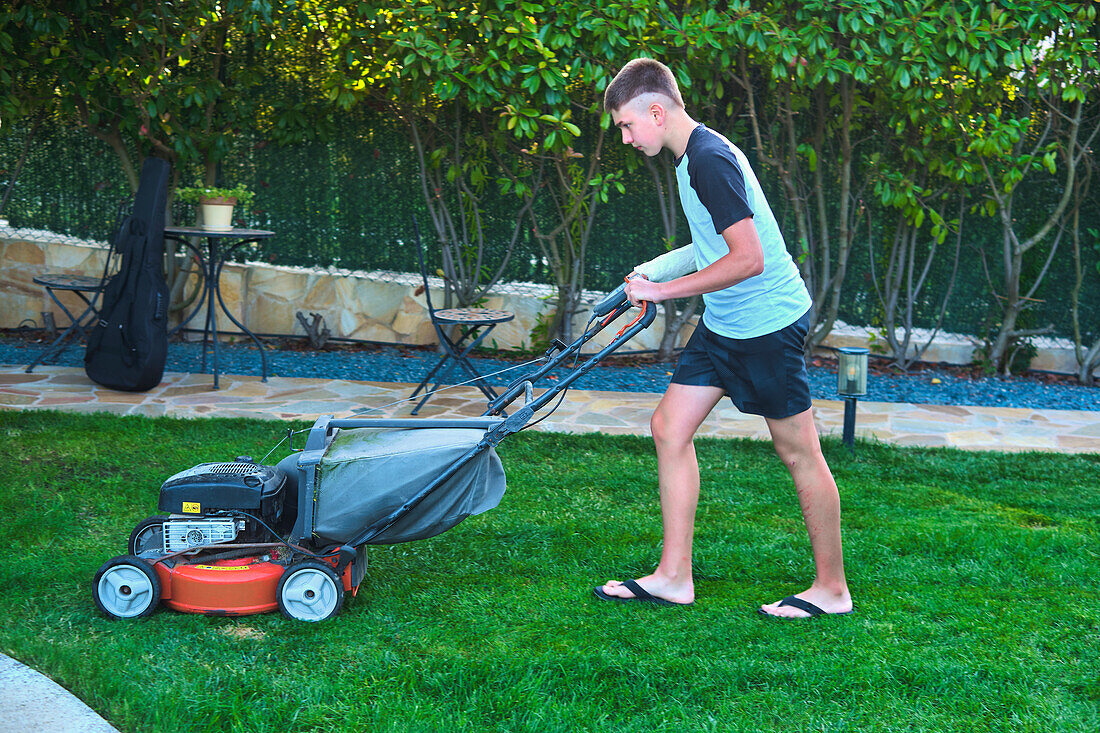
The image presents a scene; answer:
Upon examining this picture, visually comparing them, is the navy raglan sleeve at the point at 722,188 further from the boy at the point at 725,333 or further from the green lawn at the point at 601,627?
the green lawn at the point at 601,627

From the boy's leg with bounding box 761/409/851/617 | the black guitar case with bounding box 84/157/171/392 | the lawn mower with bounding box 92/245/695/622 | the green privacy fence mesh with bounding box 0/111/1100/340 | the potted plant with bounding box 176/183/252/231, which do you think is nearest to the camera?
the lawn mower with bounding box 92/245/695/622

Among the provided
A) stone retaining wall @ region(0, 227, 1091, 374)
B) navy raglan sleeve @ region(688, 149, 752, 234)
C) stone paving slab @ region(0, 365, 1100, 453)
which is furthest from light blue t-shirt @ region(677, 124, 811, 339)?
stone retaining wall @ region(0, 227, 1091, 374)

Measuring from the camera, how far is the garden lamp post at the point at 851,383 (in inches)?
204

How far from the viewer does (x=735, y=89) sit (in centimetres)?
736

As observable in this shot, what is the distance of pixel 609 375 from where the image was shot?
23.3 ft

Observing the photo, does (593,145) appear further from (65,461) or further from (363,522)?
(363,522)

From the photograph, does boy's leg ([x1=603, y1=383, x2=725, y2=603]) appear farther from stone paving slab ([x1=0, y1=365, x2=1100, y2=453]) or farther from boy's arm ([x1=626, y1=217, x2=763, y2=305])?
stone paving slab ([x1=0, y1=365, x2=1100, y2=453])

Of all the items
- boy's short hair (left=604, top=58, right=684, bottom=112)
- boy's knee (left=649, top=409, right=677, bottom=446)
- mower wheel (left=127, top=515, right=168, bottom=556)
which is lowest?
mower wheel (left=127, top=515, right=168, bottom=556)

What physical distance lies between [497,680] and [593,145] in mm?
5357

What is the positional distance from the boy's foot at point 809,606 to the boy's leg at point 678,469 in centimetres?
26

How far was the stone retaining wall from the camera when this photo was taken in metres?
7.75

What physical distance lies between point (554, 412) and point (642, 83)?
2985mm

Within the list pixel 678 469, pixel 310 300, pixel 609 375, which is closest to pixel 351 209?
pixel 310 300

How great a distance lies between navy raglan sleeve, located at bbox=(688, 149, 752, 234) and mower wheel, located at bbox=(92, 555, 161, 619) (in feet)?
6.05
